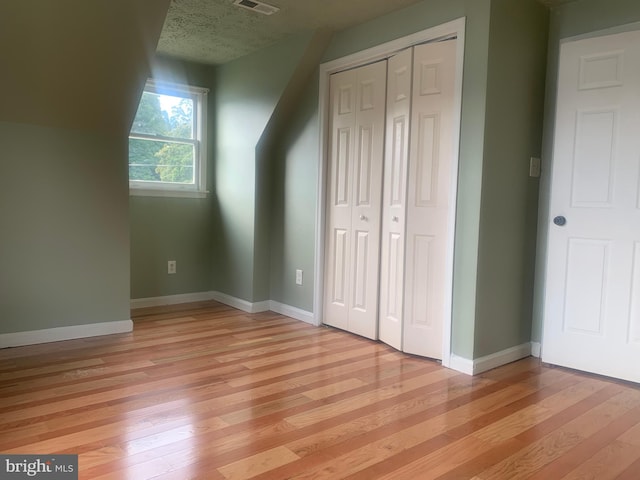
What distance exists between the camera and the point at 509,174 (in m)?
2.85

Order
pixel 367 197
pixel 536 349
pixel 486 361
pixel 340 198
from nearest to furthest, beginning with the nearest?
pixel 486 361 → pixel 536 349 → pixel 367 197 → pixel 340 198

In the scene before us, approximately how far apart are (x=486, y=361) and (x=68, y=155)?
2934 mm

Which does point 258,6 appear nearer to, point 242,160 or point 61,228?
point 242,160

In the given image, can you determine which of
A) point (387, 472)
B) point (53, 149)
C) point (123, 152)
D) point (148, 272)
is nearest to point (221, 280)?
point (148, 272)

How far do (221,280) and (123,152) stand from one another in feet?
5.36

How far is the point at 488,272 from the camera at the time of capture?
281 centimetres

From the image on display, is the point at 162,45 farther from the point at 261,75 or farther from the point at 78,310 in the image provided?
the point at 78,310

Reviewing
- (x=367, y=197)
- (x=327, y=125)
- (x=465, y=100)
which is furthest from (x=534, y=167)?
(x=327, y=125)

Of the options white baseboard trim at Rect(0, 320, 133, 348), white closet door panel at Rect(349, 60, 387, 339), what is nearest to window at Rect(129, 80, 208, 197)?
white baseboard trim at Rect(0, 320, 133, 348)

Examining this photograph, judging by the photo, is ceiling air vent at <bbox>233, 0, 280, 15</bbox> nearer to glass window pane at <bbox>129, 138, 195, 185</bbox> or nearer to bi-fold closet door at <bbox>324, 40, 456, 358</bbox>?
bi-fold closet door at <bbox>324, 40, 456, 358</bbox>

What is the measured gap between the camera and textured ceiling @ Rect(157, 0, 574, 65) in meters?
3.03

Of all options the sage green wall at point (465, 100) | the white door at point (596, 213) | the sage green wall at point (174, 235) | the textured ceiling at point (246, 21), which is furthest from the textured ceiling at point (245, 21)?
the white door at point (596, 213)

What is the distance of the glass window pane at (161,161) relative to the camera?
418 cm

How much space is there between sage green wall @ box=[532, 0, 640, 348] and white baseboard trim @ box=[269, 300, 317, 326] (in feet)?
5.40
